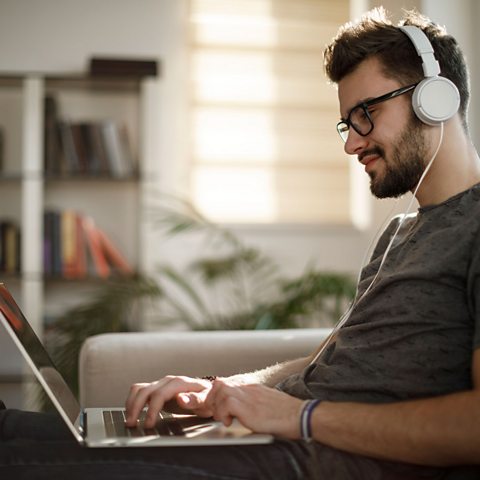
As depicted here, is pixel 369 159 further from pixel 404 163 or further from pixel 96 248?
pixel 96 248

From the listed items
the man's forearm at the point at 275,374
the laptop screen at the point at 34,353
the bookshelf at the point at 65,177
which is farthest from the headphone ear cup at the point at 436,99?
the bookshelf at the point at 65,177

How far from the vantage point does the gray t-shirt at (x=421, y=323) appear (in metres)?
1.29

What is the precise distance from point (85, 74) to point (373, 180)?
2.74 meters

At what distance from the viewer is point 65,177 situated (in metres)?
3.92

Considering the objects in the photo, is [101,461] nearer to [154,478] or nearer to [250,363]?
[154,478]

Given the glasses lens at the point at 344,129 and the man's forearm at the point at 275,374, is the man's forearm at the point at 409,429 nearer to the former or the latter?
the man's forearm at the point at 275,374

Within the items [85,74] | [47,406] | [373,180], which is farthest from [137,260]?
[373,180]

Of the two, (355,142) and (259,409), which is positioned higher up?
(355,142)

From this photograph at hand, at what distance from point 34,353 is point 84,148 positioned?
8.85ft

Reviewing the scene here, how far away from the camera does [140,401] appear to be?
1343 millimetres

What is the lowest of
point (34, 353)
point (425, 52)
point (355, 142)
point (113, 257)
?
point (113, 257)

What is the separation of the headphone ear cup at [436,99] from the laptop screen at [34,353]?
0.69 m

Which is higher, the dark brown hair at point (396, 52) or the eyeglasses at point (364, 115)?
the dark brown hair at point (396, 52)

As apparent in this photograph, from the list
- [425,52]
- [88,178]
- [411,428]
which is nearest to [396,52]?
[425,52]
